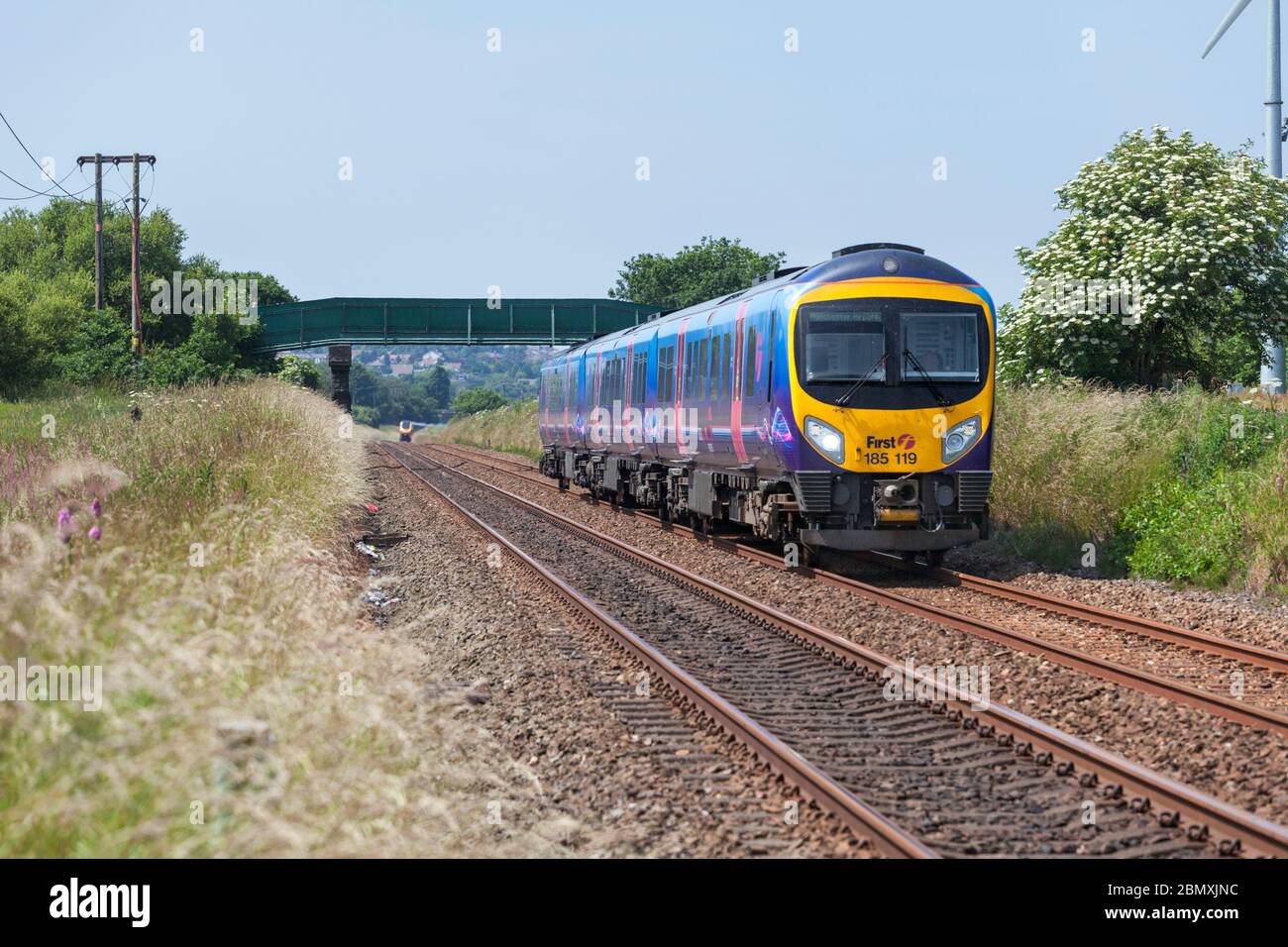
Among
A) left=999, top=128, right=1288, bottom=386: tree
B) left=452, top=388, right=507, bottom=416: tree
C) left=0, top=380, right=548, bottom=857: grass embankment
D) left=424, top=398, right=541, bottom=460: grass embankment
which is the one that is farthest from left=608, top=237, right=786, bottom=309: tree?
left=0, top=380, right=548, bottom=857: grass embankment

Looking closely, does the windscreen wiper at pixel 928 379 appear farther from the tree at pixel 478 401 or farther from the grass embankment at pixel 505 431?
the tree at pixel 478 401

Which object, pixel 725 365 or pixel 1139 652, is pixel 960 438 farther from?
pixel 1139 652

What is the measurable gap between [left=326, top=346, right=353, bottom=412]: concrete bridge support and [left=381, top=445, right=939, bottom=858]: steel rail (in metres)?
50.4

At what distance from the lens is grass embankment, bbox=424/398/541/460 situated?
187 ft

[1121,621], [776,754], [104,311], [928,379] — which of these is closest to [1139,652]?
[1121,621]

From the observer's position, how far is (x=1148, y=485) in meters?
16.0

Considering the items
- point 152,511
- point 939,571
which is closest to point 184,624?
point 152,511

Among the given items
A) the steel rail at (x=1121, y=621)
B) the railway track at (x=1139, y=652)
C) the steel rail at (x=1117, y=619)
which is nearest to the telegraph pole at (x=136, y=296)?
the steel rail at (x=1117, y=619)

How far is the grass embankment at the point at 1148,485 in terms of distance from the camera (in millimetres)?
13531

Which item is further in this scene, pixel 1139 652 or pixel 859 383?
pixel 859 383

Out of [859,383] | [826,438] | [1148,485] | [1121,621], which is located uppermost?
[859,383]

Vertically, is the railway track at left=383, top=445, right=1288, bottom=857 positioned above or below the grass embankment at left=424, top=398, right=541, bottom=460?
below

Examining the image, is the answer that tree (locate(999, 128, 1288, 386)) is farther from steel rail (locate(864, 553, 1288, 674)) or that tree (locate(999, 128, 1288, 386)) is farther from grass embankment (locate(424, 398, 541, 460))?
grass embankment (locate(424, 398, 541, 460))

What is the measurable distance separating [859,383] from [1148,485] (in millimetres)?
4366
